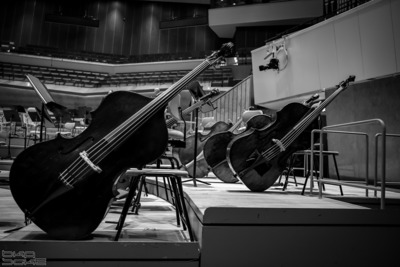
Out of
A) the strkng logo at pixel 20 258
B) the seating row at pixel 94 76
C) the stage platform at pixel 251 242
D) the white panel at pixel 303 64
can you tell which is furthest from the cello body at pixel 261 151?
the seating row at pixel 94 76

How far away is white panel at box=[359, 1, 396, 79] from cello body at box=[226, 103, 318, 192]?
305cm

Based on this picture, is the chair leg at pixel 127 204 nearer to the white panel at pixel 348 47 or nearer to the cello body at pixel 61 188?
the cello body at pixel 61 188

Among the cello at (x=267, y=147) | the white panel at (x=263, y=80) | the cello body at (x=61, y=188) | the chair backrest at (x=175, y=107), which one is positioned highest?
the white panel at (x=263, y=80)

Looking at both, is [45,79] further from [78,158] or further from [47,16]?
[78,158]

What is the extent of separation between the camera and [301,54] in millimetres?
6902

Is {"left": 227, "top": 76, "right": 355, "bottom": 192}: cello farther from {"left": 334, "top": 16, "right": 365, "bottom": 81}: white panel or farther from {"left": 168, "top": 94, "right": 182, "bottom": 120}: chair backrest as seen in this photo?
{"left": 334, "top": 16, "right": 365, "bottom": 81}: white panel

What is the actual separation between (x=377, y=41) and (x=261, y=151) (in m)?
3.77

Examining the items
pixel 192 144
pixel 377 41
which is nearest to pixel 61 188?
pixel 192 144

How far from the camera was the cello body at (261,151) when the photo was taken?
2887 millimetres

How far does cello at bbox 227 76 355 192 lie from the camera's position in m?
2.87

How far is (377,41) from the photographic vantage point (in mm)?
5363

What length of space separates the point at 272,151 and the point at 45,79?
13.1 meters

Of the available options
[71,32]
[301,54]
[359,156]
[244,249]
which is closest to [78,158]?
[244,249]

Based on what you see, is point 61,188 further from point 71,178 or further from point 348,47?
point 348,47
